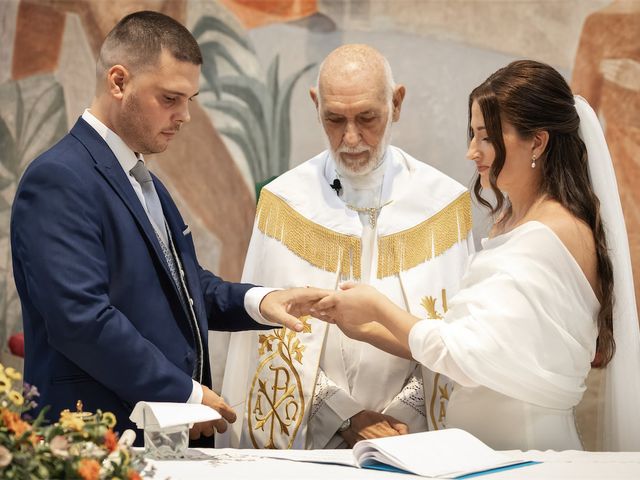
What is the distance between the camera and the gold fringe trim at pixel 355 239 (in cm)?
430

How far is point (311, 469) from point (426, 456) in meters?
0.33

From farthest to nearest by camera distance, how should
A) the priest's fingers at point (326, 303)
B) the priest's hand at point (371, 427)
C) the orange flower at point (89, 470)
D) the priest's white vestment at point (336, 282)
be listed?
the priest's white vestment at point (336, 282) → the priest's hand at point (371, 427) → the priest's fingers at point (326, 303) → the orange flower at point (89, 470)

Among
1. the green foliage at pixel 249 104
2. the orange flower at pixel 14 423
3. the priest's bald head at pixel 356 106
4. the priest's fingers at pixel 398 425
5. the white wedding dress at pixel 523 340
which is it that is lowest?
the priest's fingers at pixel 398 425

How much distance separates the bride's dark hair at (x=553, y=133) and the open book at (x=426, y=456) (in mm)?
809

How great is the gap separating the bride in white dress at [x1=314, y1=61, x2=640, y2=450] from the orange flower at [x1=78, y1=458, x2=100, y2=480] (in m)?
1.55

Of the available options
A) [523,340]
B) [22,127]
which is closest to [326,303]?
[523,340]

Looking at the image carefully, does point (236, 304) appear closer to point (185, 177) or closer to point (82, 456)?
point (82, 456)

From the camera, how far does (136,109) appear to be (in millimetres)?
3496

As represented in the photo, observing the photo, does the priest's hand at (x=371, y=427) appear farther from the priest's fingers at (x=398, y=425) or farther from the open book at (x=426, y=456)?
the open book at (x=426, y=456)

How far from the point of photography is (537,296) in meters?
3.26

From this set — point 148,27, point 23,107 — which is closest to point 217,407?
point 148,27

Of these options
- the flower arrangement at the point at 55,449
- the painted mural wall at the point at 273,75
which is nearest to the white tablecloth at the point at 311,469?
the flower arrangement at the point at 55,449

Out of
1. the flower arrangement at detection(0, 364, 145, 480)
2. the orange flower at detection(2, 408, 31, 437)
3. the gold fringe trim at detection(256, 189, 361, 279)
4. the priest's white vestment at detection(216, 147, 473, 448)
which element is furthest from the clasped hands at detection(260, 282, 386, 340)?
the orange flower at detection(2, 408, 31, 437)

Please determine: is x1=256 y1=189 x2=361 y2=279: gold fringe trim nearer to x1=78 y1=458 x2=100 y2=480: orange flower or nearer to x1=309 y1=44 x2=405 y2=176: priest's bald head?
x1=309 y1=44 x2=405 y2=176: priest's bald head
